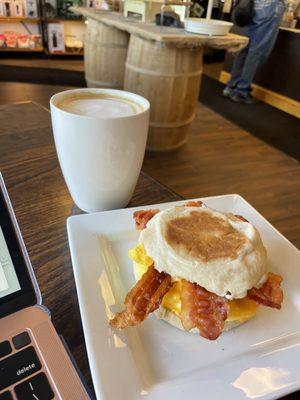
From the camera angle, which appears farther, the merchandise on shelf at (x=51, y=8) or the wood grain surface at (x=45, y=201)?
the merchandise on shelf at (x=51, y=8)

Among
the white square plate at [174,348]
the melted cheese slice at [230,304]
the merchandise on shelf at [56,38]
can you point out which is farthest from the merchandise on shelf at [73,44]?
the melted cheese slice at [230,304]

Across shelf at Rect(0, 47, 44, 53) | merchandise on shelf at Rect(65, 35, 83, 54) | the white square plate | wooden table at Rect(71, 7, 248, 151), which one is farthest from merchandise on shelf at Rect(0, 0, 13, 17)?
the white square plate

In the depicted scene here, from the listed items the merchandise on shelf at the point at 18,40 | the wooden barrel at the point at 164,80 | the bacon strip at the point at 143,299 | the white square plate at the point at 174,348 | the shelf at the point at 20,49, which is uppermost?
the bacon strip at the point at 143,299

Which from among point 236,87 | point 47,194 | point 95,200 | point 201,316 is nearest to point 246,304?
point 201,316

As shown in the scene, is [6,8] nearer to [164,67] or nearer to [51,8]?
[51,8]

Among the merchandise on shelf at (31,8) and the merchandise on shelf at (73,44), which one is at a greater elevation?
the merchandise on shelf at (31,8)

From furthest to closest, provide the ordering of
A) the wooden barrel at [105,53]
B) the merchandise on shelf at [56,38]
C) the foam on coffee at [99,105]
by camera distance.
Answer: the merchandise on shelf at [56,38]
the wooden barrel at [105,53]
the foam on coffee at [99,105]

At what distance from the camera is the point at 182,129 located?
229 centimetres

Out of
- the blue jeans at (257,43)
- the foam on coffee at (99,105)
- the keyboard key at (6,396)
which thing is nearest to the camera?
the keyboard key at (6,396)

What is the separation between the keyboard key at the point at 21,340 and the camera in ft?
1.22

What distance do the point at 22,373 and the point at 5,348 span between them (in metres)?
0.04

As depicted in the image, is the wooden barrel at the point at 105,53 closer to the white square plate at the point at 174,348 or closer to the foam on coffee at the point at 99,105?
the foam on coffee at the point at 99,105

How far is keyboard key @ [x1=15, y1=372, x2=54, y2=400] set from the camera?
0.33m

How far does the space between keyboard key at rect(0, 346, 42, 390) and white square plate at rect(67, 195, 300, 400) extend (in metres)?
0.06
